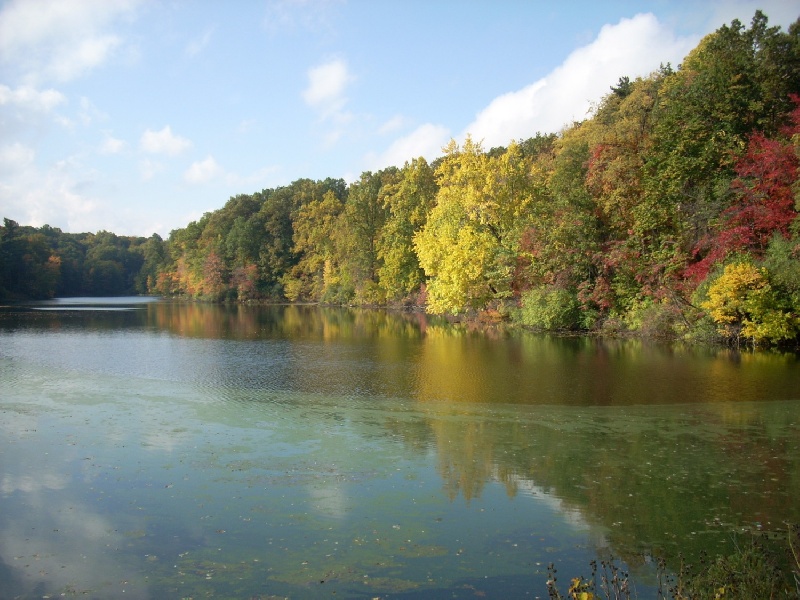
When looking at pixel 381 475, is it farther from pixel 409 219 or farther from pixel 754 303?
pixel 409 219

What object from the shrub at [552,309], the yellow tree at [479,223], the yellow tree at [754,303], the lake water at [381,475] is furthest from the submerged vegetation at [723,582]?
the yellow tree at [479,223]

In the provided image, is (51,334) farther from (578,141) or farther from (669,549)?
(669,549)

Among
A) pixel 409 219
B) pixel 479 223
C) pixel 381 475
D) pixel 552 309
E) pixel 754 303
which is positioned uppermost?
A: pixel 409 219

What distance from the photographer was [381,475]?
1108 centimetres

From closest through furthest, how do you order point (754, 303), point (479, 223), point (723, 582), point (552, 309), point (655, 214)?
point (723, 582)
point (754, 303)
point (655, 214)
point (552, 309)
point (479, 223)

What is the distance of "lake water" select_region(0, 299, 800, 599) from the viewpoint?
24.8 feet

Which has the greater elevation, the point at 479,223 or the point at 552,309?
the point at 479,223

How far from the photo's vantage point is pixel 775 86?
30.6 m

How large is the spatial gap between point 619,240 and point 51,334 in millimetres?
32827

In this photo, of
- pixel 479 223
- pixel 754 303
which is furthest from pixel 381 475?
pixel 479 223

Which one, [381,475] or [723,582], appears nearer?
[723,582]

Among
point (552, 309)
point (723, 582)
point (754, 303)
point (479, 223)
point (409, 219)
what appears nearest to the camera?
point (723, 582)

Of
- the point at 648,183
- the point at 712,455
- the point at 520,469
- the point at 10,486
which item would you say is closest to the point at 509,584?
the point at 520,469

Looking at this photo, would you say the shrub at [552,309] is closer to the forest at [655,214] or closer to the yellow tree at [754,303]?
the forest at [655,214]
